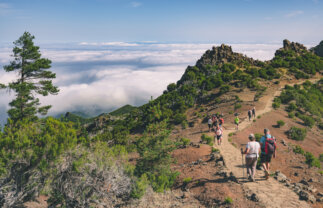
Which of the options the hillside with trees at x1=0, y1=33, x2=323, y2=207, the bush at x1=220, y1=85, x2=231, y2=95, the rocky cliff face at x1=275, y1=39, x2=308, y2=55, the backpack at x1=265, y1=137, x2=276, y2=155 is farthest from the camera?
the rocky cliff face at x1=275, y1=39, x2=308, y2=55

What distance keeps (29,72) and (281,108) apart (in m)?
31.2

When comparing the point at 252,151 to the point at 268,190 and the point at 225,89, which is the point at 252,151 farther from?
the point at 225,89

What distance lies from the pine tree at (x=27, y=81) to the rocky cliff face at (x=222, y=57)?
44.9 metres

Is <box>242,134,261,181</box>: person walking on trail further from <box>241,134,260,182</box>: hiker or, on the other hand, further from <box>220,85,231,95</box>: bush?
<box>220,85,231,95</box>: bush

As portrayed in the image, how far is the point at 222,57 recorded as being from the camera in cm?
5838

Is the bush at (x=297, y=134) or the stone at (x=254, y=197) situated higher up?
the stone at (x=254, y=197)

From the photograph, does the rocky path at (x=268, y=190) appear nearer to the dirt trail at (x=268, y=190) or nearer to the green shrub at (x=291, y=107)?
the dirt trail at (x=268, y=190)

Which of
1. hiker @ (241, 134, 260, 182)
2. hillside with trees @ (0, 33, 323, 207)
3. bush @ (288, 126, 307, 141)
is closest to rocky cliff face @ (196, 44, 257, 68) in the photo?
hillside with trees @ (0, 33, 323, 207)

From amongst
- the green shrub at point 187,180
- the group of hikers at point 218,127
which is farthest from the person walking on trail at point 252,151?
the group of hikers at point 218,127

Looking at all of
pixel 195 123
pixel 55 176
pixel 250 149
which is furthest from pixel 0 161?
pixel 195 123

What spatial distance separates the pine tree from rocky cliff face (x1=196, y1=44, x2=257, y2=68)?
44.9 m

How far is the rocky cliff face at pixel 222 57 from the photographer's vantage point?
5758 centimetres

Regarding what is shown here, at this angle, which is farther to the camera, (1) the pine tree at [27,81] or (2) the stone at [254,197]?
(1) the pine tree at [27,81]

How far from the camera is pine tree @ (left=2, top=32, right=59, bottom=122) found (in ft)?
64.4
